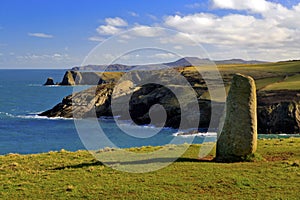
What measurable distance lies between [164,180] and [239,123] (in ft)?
21.3

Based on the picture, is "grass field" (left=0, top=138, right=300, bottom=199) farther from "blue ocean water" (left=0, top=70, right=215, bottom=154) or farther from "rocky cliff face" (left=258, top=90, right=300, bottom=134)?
"rocky cliff face" (left=258, top=90, right=300, bottom=134)

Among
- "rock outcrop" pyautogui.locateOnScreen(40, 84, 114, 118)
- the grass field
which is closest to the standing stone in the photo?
the grass field

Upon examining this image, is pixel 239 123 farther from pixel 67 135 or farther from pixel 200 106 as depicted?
pixel 200 106

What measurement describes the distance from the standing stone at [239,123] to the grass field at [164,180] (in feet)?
3.14

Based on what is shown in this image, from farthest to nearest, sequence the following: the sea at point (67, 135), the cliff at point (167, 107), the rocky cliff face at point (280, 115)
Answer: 1. the cliff at point (167, 107)
2. the rocky cliff face at point (280, 115)
3. the sea at point (67, 135)

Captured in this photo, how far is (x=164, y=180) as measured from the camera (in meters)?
20.1

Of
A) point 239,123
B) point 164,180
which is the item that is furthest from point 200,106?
point 164,180

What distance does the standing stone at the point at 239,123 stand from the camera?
2334 cm

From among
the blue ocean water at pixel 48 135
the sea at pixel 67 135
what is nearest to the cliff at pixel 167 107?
the sea at pixel 67 135

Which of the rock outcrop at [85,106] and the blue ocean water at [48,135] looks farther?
the rock outcrop at [85,106]

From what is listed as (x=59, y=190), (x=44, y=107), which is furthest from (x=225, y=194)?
(x=44, y=107)

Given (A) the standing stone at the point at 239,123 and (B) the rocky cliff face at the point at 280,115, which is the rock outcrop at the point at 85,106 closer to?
(B) the rocky cliff face at the point at 280,115

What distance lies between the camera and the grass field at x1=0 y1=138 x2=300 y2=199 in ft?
59.3

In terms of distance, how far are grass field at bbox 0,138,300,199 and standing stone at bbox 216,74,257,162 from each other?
956 millimetres
